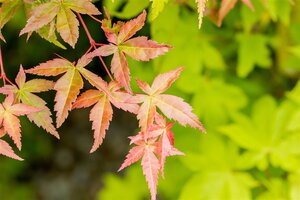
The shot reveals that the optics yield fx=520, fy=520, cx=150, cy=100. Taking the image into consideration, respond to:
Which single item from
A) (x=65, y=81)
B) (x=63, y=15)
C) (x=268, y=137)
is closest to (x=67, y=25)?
(x=63, y=15)

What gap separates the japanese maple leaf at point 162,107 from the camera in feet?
3.64

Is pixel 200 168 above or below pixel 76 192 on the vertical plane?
above

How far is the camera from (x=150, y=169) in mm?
1098

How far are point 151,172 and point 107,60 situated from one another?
5.65 ft

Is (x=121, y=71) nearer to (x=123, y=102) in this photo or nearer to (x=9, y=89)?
(x=123, y=102)

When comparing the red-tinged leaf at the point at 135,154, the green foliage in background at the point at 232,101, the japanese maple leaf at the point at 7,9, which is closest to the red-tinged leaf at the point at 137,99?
the red-tinged leaf at the point at 135,154

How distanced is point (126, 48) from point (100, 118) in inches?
6.4

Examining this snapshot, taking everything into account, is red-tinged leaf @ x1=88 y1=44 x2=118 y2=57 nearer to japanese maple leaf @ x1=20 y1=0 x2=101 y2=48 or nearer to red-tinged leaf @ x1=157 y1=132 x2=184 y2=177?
japanese maple leaf @ x1=20 y1=0 x2=101 y2=48

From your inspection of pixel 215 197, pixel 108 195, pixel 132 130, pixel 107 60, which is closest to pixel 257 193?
pixel 215 197

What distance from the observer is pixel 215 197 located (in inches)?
67.9

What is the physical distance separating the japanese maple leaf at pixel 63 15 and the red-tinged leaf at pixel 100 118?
0.48ft

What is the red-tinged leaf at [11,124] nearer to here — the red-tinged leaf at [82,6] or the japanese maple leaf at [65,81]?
the japanese maple leaf at [65,81]

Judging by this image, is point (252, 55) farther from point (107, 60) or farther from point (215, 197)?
point (107, 60)

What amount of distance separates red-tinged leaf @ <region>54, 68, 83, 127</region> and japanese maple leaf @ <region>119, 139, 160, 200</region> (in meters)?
0.17
